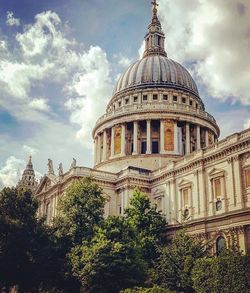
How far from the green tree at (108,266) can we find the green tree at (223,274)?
5.43 meters

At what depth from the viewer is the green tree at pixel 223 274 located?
30086mm

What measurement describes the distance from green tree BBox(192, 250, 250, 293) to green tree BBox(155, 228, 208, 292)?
1913 mm

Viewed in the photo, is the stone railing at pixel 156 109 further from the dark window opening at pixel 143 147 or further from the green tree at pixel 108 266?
the green tree at pixel 108 266

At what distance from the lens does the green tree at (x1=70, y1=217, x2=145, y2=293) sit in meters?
35.4

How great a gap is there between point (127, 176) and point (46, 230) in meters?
16.5

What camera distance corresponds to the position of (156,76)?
7712 centimetres

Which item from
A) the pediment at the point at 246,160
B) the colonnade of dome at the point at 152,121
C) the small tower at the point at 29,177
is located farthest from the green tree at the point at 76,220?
the small tower at the point at 29,177

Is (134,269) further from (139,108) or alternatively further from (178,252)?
(139,108)

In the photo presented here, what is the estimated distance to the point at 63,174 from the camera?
60.1 meters

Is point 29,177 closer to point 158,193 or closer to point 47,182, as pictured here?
point 47,182

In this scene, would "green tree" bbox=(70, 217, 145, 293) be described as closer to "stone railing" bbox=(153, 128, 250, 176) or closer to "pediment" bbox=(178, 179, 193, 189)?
"pediment" bbox=(178, 179, 193, 189)

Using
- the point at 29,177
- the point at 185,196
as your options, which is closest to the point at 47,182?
the point at 185,196

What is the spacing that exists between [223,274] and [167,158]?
35.6 meters

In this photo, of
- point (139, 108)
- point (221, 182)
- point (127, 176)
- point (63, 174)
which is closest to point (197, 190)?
point (221, 182)
